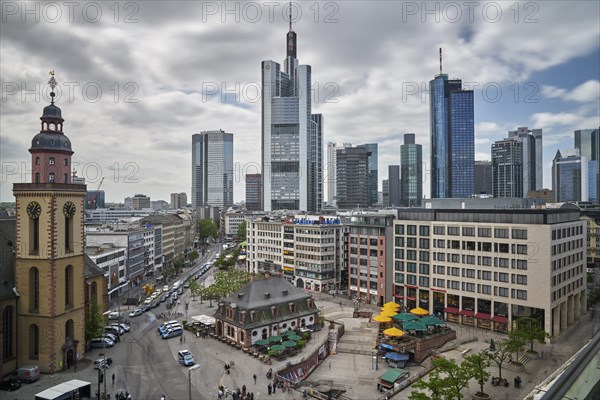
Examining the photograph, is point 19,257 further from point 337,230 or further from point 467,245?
point 337,230

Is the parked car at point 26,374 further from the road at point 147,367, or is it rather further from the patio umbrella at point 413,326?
the patio umbrella at point 413,326

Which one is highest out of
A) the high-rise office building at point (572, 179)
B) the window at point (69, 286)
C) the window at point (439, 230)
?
the high-rise office building at point (572, 179)

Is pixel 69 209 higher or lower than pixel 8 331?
higher

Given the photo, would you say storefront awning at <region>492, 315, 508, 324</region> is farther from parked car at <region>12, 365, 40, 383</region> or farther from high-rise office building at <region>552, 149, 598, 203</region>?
high-rise office building at <region>552, 149, 598, 203</region>

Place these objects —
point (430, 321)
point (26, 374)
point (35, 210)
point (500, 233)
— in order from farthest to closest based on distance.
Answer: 1. point (500, 233)
2. point (430, 321)
3. point (35, 210)
4. point (26, 374)

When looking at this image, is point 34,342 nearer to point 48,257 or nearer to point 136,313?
point 48,257

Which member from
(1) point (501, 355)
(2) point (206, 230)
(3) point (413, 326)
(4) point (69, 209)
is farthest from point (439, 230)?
(2) point (206, 230)

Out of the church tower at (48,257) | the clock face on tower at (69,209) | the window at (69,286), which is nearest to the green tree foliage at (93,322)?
the church tower at (48,257)
